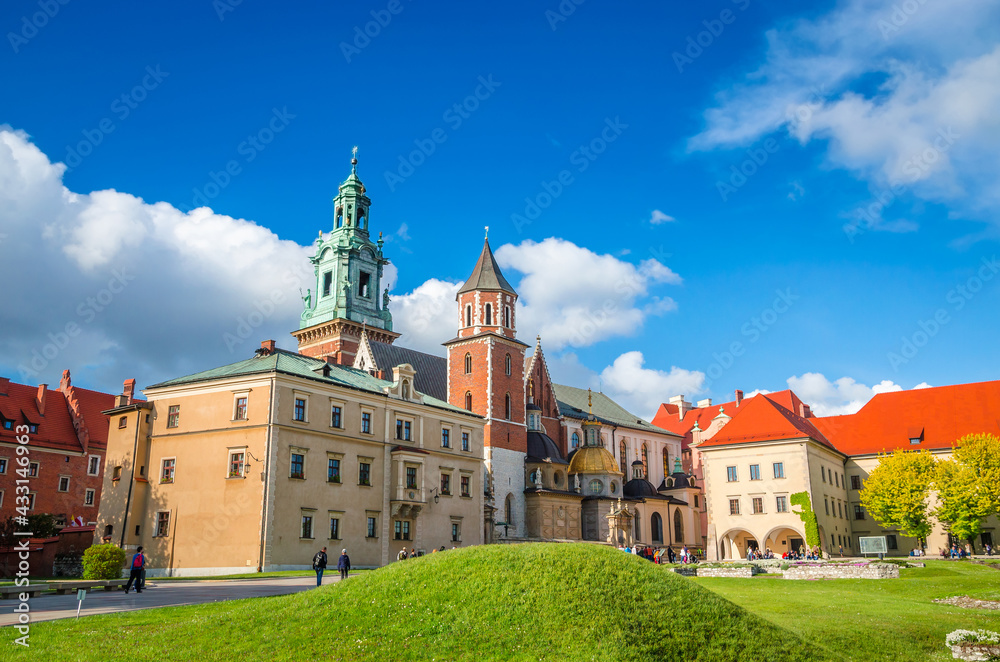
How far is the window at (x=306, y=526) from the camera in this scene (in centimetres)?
4208

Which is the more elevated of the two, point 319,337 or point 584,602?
point 319,337

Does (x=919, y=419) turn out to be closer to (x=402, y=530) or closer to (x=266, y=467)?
(x=402, y=530)

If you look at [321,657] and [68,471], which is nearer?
[321,657]

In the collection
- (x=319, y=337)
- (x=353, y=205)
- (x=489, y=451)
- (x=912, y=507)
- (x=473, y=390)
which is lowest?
(x=912, y=507)

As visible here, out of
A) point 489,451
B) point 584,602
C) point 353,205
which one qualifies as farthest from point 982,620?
point 353,205

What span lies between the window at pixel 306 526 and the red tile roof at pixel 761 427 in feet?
107

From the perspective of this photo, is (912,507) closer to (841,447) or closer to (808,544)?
(808,544)

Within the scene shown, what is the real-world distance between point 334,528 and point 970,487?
41.2m

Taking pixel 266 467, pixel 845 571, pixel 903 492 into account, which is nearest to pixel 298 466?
pixel 266 467

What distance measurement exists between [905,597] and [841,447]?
43.8m

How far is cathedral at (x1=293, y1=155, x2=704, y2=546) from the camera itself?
66312 millimetres

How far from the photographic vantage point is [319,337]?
262 feet

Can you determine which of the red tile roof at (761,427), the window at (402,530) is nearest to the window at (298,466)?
the window at (402,530)

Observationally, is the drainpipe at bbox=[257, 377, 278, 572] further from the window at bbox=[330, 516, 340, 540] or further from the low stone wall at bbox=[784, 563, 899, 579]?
the low stone wall at bbox=[784, 563, 899, 579]
